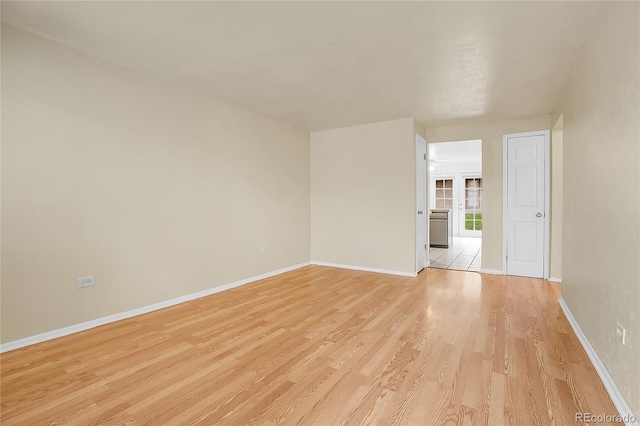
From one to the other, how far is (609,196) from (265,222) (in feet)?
12.8

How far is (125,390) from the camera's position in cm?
183

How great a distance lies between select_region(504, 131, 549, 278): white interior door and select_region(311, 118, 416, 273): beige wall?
1.55m

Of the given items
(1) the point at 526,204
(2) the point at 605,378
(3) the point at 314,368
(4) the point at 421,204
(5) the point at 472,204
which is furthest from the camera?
(5) the point at 472,204

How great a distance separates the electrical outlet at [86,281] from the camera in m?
2.69

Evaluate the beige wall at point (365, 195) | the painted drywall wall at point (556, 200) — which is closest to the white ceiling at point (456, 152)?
the beige wall at point (365, 195)

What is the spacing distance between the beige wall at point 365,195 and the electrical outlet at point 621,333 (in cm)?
299

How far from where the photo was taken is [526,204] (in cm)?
461

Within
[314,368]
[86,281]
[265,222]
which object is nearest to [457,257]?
[265,222]

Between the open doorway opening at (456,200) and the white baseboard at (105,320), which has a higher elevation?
the open doorway opening at (456,200)

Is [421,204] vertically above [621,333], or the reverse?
[421,204]

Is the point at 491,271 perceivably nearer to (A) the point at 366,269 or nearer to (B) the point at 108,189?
(A) the point at 366,269

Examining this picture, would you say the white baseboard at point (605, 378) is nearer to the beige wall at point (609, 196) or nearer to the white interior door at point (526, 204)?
the beige wall at point (609, 196)

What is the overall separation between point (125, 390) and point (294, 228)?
3674 mm

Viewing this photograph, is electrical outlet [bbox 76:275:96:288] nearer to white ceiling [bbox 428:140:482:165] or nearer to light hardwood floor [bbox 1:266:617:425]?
light hardwood floor [bbox 1:266:617:425]
